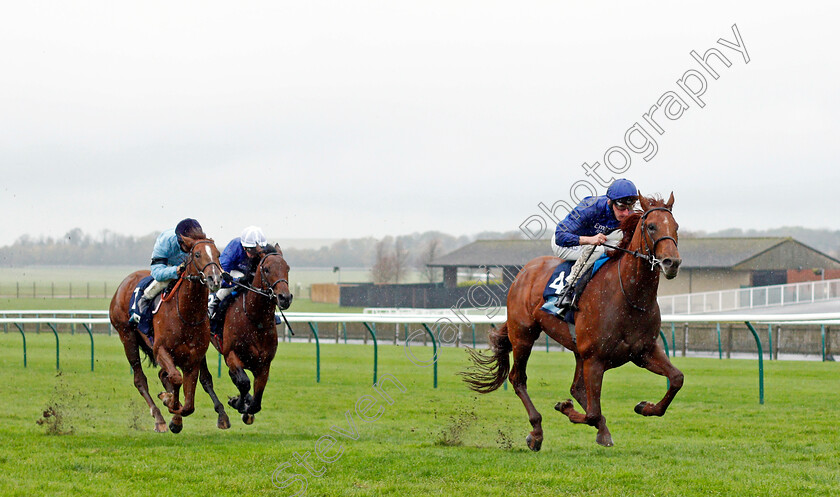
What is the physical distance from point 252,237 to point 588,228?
257cm

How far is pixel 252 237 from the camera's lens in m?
6.98

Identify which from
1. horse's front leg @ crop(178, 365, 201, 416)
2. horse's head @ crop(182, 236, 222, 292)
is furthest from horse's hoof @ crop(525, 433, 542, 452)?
horse's front leg @ crop(178, 365, 201, 416)

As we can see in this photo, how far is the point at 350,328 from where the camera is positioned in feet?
76.9

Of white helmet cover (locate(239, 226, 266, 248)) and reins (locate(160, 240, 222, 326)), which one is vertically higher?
white helmet cover (locate(239, 226, 266, 248))

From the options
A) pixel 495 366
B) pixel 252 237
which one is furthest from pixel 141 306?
pixel 495 366

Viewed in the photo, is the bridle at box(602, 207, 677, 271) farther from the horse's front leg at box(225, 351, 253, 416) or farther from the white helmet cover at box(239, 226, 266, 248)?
the horse's front leg at box(225, 351, 253, 416)

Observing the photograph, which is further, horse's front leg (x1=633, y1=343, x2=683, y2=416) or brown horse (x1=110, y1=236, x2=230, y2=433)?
brown horse (x1=110, y1=236, x2=230, y2=433)

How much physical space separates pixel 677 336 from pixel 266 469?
47.4ft

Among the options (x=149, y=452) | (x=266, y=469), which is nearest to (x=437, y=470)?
(x=266, y=469)

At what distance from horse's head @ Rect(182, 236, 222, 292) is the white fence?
1942 centimetres

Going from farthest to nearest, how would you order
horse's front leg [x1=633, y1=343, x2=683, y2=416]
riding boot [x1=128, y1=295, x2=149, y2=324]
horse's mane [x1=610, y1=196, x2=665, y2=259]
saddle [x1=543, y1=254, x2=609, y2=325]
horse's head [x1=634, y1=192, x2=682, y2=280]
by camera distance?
riding boot [x1=128, y1=295, x2=149, y2=324] → saddle [x1=543, y1=254, x2=609, y2=325] → horse's mane [x1=610, y1=196, x2=665, y2=259] → horse's front leg [x1=633, y1=343, x2=683, y2=416] → horse's head [x1=634, y1=192, x2=682, y2=280]

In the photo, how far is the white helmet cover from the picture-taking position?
22.8 feet

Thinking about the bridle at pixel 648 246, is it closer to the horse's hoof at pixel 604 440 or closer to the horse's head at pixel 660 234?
the horse's head at pixel 660 234

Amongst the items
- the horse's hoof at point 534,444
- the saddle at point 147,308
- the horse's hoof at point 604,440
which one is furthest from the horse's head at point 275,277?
the horse's hoof at point 604,440
